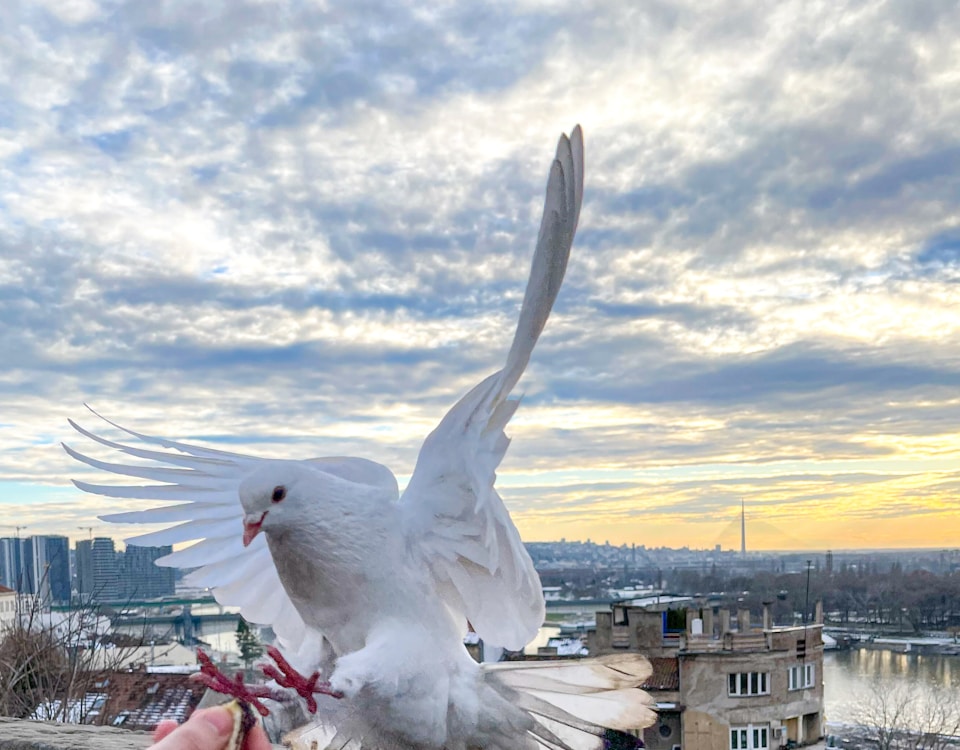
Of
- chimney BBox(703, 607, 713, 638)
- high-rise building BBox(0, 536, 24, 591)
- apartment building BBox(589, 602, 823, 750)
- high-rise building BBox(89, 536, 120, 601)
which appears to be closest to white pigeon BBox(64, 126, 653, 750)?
high-rise building BBox(89, 536, 120, 601)

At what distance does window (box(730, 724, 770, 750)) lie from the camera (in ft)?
56.8

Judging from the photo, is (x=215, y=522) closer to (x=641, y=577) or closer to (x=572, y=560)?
(x=572, y=560)

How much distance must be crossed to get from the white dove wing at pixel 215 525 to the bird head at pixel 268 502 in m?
0.66

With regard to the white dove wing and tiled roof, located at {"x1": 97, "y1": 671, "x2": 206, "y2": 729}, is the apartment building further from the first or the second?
the white dove wing

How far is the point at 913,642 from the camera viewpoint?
37250 millimetres

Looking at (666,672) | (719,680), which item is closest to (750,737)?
(719,680)

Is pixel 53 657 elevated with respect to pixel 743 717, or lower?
elevated

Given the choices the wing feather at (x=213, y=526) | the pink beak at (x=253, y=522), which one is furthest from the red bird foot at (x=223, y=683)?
the wing feather at (x=213, y=526)

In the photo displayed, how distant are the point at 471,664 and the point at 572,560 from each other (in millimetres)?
66548

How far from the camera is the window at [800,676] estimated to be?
17734mm

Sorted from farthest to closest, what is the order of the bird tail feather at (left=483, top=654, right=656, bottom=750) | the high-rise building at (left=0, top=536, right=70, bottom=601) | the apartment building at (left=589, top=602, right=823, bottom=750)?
1. the apartment building at (left=589, top=602, right=823, bottom=750)
2. the high-rise building at (left=0, top=536, right=70, bottom=601)
3. the bird tail feather at (left=483, top=654, right=656, bottom=750)

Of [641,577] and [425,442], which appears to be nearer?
[425,442]

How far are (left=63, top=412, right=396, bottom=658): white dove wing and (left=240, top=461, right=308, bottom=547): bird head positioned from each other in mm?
660

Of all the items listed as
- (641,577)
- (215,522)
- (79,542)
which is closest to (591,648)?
(79,542)
